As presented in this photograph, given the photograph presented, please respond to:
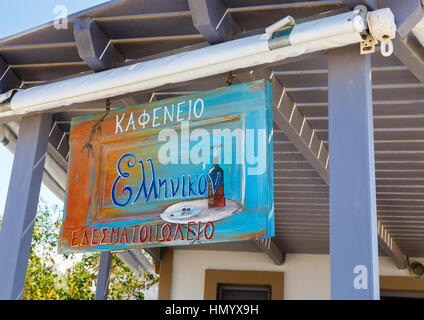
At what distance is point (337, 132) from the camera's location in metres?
2.96

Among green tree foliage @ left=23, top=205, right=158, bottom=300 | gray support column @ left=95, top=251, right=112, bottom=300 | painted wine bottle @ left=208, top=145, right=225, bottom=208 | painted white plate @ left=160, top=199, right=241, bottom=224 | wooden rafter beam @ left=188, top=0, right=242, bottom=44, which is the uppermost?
green tree foliage @ left=23, top=205, right=158, bottom=300

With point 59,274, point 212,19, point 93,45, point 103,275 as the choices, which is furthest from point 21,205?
point 59,274

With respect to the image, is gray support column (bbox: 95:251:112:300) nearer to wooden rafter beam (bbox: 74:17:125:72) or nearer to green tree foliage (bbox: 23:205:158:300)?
wooden rafter beam (bbox: 74:17:125:72)

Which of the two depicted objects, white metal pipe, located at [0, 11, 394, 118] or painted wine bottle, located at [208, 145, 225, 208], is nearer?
white metal pipe, located at [0, 11, 394, 118]

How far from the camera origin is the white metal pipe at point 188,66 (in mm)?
2971

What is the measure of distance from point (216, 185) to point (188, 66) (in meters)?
0.75

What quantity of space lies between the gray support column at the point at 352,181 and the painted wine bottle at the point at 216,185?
1.99ft

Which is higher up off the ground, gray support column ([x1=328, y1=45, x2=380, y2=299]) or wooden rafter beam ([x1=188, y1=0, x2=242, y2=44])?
wooden rafter beam ([x1=188, y1=0, x2=242, y2=44])

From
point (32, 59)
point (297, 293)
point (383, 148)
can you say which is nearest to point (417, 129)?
point (383, 148)

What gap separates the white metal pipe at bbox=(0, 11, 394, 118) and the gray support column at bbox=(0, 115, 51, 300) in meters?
0.19

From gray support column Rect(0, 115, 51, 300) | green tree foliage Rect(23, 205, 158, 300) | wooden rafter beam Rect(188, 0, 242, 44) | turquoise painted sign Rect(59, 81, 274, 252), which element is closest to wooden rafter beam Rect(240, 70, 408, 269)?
wooden rafter beam Rect(188, 0, 242, 44)

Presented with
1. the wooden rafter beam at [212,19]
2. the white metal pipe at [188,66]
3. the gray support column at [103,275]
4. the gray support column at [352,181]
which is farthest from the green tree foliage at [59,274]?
the gray support column at [352,181]

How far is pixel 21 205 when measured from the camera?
398 cm

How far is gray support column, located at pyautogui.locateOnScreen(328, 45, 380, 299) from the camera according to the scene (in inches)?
107
